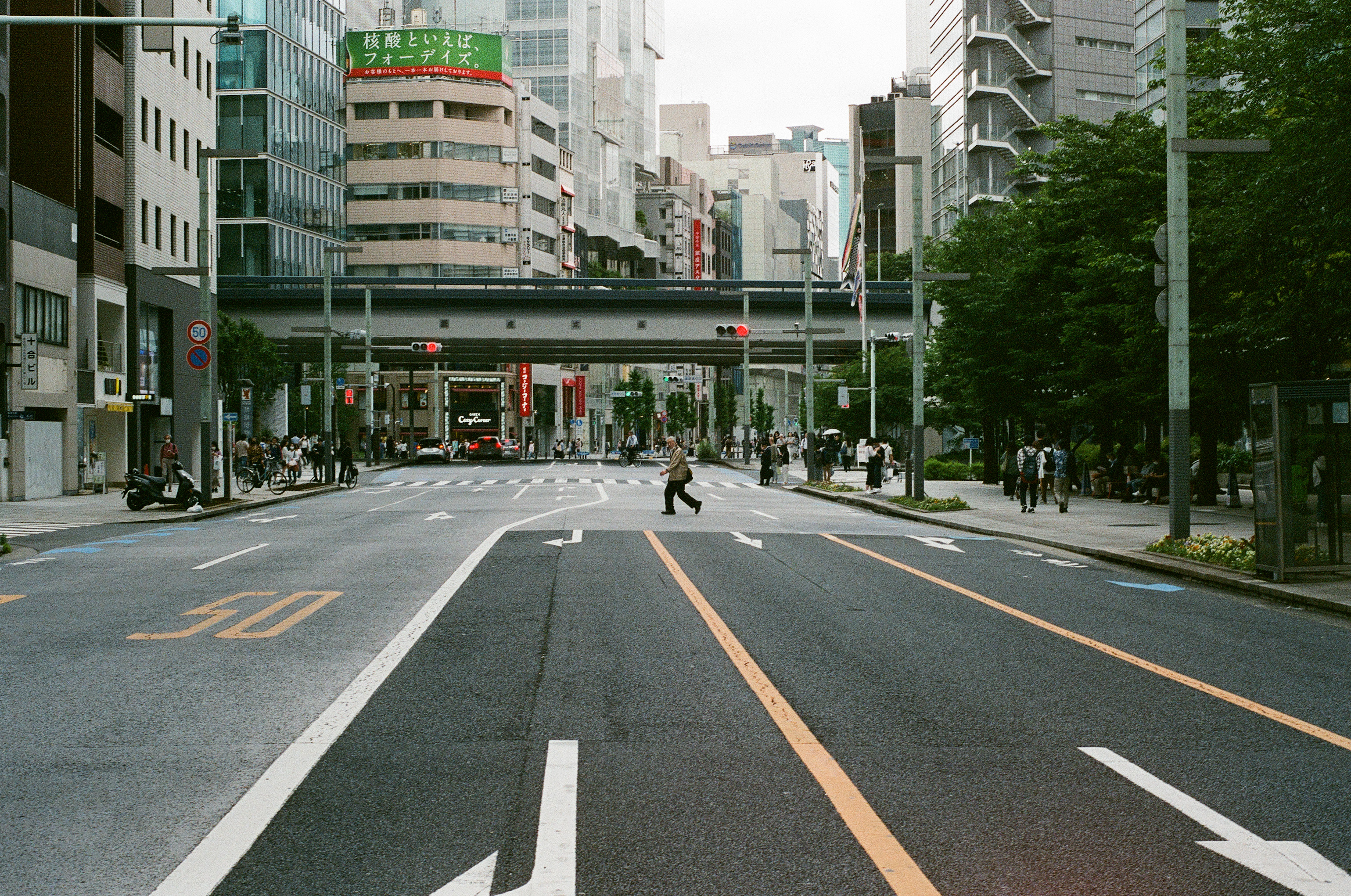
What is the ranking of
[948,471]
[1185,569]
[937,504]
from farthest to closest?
[948,471], [937,504], [1185,569]

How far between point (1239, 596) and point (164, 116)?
47.4m

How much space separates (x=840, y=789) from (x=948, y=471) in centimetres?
5533

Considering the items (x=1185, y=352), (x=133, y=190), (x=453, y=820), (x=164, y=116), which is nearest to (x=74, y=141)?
(x=133, y=190)

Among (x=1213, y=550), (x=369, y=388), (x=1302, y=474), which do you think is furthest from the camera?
(x=369, y=388)

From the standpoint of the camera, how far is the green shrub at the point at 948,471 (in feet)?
198

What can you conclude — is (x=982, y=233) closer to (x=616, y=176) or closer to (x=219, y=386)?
(x=219, y=386)

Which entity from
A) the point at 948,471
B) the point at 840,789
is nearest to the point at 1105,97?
the point at 948,471

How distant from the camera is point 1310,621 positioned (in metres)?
13.4

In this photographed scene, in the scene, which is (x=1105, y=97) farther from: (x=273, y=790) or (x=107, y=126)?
(x=273, y=790)

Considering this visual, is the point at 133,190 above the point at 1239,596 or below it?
above

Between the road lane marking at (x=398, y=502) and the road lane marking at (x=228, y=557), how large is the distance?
35.5 ft

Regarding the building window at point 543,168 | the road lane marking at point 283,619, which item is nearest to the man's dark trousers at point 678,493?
the road lane marking at point 283,619

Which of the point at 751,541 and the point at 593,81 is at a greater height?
the point at 593,81

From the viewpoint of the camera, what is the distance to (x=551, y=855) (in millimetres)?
5504
